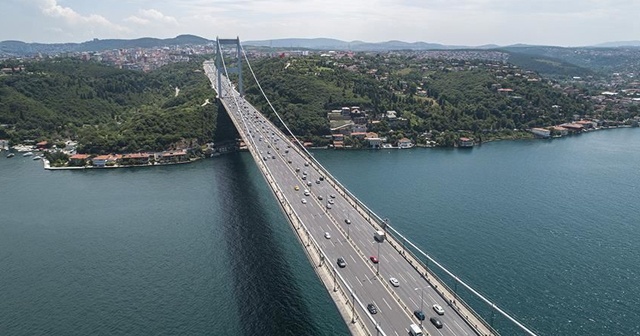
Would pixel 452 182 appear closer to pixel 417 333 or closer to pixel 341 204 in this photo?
pixel 341 204

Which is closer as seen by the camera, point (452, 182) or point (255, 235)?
point (255, 235)

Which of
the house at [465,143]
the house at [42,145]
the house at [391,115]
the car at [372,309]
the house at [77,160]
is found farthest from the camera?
the house at [391,115]

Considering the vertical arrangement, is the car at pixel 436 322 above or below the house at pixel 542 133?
below

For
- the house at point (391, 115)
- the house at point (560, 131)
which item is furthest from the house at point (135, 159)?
the house at point (560, 131)

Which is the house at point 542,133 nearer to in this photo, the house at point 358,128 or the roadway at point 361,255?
the house at point 358,128

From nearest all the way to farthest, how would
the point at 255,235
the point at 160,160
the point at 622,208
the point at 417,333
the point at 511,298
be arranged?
the point at 417,333 → the point at 511,298 → the point at 255,235 → the point at 622,208 → the point at 160,160

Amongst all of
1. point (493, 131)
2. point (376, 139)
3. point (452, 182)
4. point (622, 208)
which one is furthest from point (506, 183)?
point (493, 131)

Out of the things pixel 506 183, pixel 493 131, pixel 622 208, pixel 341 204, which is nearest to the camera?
pixel 341 204
